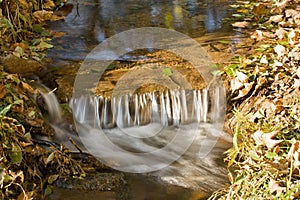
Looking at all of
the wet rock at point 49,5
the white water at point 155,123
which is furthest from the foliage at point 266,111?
the wet rock at point 49,5

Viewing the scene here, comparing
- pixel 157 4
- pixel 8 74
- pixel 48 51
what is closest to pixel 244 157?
pixel 8 74

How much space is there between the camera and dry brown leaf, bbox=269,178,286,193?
8.97 feet

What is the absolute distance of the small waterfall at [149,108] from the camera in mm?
4160

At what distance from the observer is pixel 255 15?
603 cm

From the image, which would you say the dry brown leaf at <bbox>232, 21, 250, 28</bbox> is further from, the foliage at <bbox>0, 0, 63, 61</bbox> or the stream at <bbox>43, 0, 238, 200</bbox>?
the foliage at <bbox>0, 0, 63, 61</bbox>

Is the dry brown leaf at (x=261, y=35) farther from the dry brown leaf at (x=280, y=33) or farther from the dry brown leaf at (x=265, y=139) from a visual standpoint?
the dry brown leaf at (x=265, y=139)

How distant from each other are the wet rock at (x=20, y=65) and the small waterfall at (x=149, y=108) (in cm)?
57

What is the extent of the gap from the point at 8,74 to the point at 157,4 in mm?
3380

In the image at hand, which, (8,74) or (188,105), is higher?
(8,74)

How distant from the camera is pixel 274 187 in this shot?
2.77m

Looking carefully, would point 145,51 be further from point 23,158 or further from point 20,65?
point 23,158

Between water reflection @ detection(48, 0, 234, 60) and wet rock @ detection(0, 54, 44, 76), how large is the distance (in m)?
0.44

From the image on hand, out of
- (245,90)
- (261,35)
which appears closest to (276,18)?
(261,35)

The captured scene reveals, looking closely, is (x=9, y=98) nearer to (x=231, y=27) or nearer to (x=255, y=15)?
Result: (x=231, y=27)
